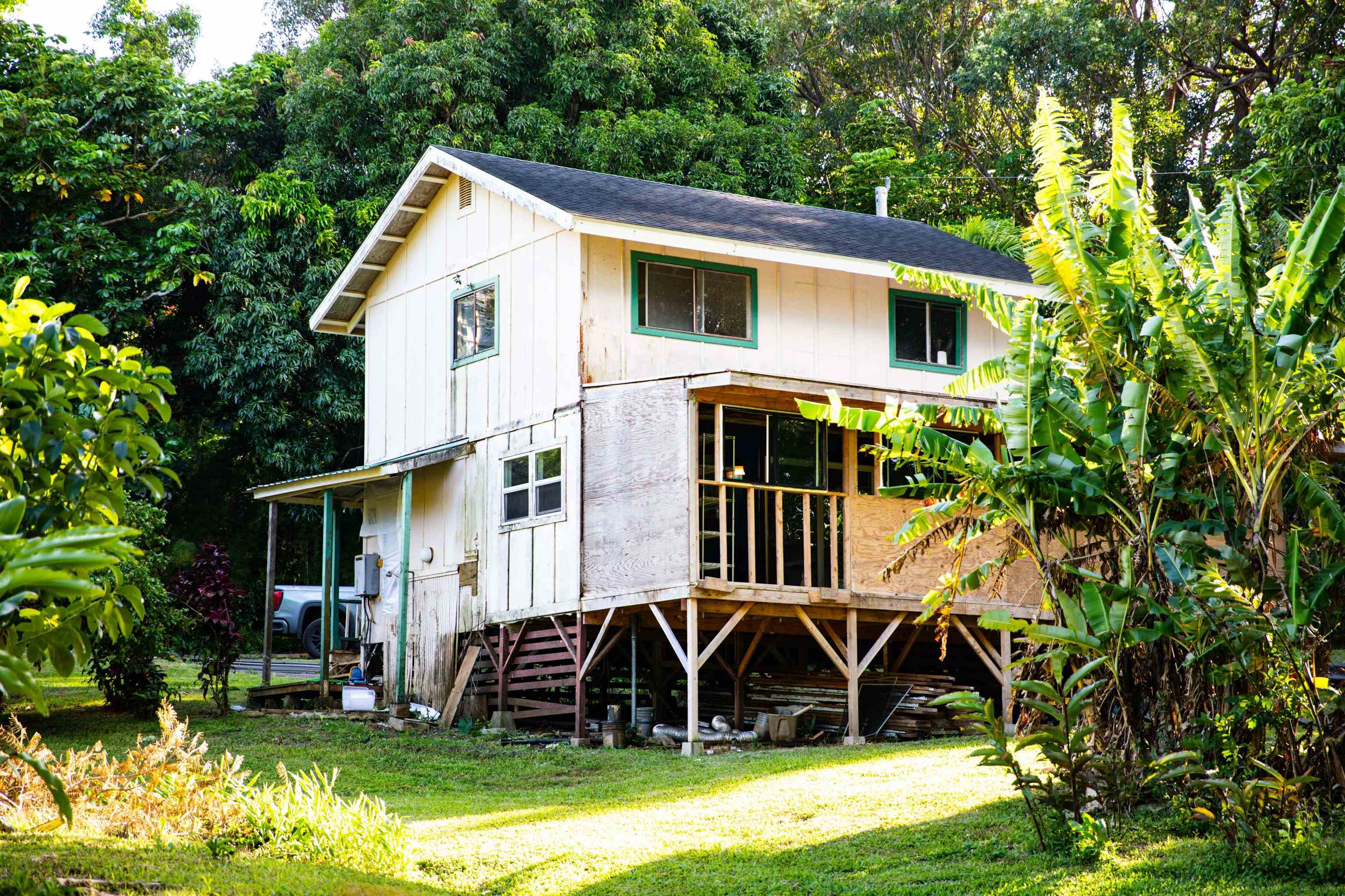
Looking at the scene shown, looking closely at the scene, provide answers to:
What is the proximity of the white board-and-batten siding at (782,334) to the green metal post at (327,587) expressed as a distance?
18.3 ft

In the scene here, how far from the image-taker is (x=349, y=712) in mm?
20875

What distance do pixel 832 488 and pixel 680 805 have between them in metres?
9.24

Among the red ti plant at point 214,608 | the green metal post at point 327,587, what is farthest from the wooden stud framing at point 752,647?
the red ti plant at point 214,608

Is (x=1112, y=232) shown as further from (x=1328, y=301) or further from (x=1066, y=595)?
(x=1066, y=595)

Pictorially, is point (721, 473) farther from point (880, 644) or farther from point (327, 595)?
point (327, 595)

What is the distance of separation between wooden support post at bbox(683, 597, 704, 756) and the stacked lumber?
202cm

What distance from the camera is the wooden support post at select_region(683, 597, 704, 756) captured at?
A: 17.2 meters

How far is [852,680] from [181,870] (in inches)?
418

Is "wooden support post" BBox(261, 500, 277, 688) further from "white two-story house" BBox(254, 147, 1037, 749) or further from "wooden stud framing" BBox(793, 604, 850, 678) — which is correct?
"wooden stud framing" BBox(793, 604, 850, 678)

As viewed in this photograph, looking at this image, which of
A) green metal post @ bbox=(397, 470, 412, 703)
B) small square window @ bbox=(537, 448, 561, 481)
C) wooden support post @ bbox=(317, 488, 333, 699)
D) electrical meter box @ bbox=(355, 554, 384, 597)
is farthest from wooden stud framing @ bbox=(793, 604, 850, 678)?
electrical meter box @ bbox=(355, 554, 384, 597)

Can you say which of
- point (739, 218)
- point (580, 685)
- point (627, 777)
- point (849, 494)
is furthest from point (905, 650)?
point (739, 218)

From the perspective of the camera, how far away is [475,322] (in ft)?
72.2

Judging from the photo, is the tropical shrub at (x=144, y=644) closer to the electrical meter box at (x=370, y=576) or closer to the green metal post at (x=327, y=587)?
the green metal post at (x=327, y=587)

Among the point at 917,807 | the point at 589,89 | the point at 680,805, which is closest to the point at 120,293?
the point at 589,89
